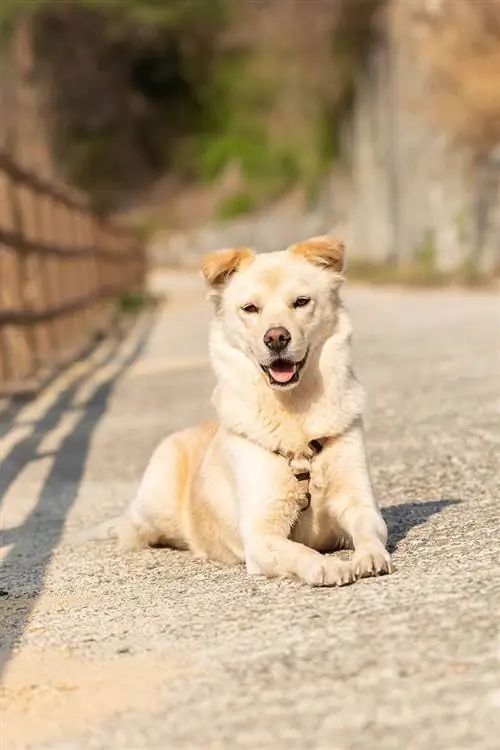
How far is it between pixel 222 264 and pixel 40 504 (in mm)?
2135

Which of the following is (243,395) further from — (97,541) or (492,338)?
(492,338)

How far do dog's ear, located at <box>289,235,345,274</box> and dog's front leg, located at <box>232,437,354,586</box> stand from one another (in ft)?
2.13

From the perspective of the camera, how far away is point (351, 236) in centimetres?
3127

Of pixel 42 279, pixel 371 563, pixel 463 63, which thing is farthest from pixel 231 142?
pixel 371 563

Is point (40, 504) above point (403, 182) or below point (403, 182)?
below

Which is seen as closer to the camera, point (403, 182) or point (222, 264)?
point (222, 264)

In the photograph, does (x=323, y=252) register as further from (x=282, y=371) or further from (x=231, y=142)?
(x=231, y=142)

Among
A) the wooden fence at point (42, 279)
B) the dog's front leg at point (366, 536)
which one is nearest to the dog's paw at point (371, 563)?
the dog's front leg at point (366, 536)

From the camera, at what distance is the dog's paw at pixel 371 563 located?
3764mm

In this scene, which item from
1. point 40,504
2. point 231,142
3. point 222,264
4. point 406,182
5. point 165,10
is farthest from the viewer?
point 231,142

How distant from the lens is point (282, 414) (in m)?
4.38

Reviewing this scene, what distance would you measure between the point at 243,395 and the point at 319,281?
1.47 ft

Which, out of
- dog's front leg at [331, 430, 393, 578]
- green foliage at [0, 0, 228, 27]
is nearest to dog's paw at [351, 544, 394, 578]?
dog's front leg at [331, 430, 393, 578]

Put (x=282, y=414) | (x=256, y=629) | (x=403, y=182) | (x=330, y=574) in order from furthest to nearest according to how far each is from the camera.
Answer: (x=403, y=182), (x=282, y=414), (x=330, y=574), (x=256, y=629)
